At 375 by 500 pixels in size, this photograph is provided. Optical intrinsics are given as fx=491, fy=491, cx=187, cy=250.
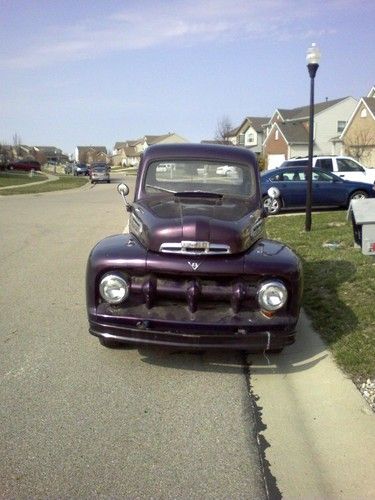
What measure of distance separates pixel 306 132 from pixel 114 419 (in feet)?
161

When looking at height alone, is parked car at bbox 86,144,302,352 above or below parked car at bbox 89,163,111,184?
above

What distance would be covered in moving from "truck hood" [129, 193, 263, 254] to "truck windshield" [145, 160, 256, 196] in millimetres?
401

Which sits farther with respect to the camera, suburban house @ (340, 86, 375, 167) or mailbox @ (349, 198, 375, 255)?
suburban house @ (340, 86, 375, 167)

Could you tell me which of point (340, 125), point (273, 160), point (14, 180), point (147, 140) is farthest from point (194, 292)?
point (147, 140)

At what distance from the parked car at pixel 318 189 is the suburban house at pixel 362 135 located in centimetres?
2252

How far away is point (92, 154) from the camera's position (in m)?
134

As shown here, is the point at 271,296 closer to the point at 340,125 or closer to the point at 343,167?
the point at 343,167

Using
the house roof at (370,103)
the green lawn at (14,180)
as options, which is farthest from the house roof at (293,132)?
the green lawn at (14,180)

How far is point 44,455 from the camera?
2.92 metres

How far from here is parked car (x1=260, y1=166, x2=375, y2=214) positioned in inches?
588

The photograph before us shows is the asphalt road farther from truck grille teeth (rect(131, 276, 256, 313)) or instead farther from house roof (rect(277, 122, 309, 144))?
house roof (rect(277, 122, 309, 144))

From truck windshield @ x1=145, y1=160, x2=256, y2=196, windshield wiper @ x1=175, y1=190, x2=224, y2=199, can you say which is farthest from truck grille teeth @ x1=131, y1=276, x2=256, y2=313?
truck windshield @ x1=145, y1=160, x2=256, y2=196

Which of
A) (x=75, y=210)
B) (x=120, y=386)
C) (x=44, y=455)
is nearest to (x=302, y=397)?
(x=120, y=386)

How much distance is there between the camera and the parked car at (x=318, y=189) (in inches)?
588
